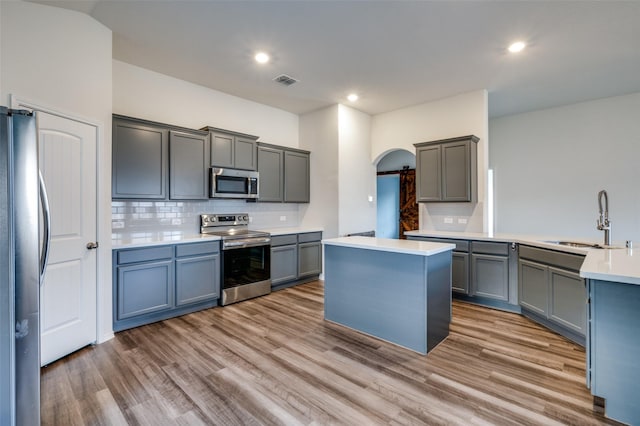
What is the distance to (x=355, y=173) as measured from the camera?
211 inches

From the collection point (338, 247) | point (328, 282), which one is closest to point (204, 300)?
point (328, 282)

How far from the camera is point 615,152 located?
4523 millimetres

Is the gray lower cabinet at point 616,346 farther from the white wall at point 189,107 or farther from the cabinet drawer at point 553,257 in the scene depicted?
the white wall at point 189,107

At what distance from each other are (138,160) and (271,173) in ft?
6.46

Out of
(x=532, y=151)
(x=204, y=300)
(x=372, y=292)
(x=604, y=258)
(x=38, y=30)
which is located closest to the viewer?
(x=604, y=258)

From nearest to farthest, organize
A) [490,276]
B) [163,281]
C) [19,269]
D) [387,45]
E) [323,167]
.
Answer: [19,269] → [387,45] → [163,281] → [490,276] → [323,167]

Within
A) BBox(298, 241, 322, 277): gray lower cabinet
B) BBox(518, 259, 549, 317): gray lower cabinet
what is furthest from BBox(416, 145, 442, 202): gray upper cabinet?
BBox(298, 241, 322, 277): gray lower cabinet

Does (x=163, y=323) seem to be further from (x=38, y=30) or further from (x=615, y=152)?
(x=615, y=152)

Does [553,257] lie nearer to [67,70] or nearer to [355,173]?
[355,173]

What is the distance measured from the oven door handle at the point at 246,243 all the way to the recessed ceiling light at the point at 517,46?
12.0 ft

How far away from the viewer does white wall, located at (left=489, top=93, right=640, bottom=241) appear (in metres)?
4.44

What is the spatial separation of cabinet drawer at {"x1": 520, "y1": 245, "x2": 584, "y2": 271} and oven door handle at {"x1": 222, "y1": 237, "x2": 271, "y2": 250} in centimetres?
323

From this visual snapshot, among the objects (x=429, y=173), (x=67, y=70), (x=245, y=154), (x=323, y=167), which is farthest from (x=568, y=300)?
(x=67, y=70)

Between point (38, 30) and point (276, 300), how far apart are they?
11.7 feet
